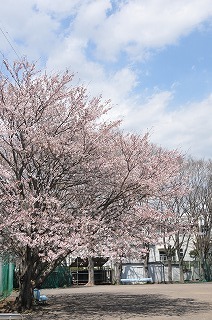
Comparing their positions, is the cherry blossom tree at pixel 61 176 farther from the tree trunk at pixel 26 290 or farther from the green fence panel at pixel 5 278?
the green fence panel at pixel 5 278

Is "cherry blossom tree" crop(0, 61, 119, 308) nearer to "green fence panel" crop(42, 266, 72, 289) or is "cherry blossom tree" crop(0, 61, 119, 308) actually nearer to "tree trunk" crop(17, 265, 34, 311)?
"tree trunk" crop(17, 265, 34, 311)

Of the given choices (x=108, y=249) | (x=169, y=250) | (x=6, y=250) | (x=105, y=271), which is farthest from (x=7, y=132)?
(x=105, y=271)

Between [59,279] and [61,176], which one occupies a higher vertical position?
[61,176]

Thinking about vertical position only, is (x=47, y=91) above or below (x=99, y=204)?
above

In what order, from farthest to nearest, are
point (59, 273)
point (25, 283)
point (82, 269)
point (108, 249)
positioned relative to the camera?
point (82, 269), point (59, 273), point (25, 283), point (108, 249)

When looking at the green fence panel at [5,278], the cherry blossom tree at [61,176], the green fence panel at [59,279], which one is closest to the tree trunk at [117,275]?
the green fence panel at [59,279]

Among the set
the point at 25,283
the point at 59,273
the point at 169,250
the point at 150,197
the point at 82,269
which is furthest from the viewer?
the point at 82,269

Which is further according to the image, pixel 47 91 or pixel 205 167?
pixel 205 167

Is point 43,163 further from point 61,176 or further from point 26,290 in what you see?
point 26,290

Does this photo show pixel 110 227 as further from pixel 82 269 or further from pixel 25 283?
pixel 82 269

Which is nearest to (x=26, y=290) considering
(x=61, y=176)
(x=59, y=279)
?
(x=61, y=176)

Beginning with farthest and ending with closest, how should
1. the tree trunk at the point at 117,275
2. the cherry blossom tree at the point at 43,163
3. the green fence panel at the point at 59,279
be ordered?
the tree trunk at the point at 117,275
the green fence panel at the point at 59,279
the cherry blossom tree at the point at 43,163

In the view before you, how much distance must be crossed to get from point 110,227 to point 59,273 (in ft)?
78.7

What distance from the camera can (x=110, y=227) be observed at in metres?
12.7
